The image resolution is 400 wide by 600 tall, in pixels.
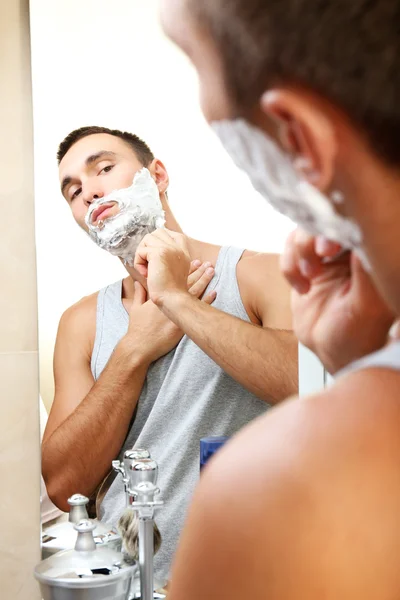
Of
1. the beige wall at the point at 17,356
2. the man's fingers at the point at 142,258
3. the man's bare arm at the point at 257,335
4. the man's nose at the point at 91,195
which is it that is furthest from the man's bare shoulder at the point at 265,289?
the beige wall at the point at 17,356

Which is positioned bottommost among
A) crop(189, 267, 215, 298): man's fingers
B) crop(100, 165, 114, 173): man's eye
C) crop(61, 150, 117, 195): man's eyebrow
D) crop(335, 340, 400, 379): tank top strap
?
crop(335, 340, 400, 379): tank top strap

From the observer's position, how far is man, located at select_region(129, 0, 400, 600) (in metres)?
0.24

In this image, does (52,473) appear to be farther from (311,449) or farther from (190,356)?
(311,449)

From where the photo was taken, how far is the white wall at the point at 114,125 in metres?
0.86

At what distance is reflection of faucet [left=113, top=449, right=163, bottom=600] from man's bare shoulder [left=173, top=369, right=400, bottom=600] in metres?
0.54

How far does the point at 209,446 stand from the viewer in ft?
2.66

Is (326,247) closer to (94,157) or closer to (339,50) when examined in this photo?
(339,50)

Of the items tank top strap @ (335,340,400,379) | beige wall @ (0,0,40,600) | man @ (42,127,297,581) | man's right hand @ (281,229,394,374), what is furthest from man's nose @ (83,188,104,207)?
tank top strap @ (335,340,400,379)

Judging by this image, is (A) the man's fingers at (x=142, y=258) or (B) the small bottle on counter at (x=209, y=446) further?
(A) the man's fingers at (x=142, y=258)

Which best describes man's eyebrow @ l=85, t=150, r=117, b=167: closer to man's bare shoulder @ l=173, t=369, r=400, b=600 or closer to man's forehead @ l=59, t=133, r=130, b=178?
man's forehead @ l=59, t=133, r=130, b=178

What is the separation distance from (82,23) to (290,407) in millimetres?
866

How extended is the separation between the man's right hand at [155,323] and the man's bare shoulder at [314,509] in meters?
0.64

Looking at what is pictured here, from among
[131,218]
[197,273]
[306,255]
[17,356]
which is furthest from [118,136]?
[306,255]

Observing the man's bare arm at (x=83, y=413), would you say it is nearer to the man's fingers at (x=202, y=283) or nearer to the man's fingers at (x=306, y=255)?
the man's fingers at (x=202, y=283)
